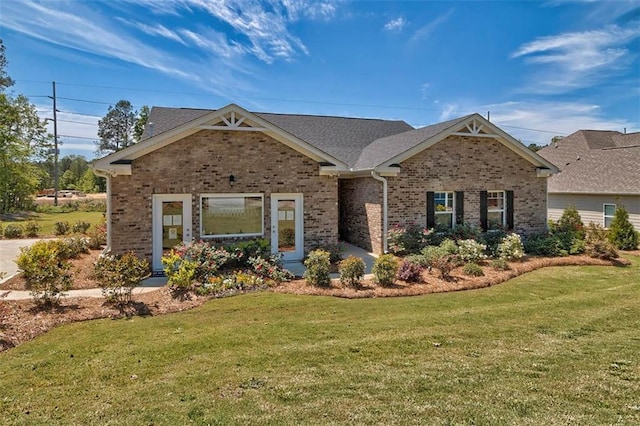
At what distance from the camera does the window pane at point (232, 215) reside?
40.1 feet

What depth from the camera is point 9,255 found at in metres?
14.5

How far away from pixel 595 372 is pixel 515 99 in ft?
96.3

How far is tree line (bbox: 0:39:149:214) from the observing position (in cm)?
3128

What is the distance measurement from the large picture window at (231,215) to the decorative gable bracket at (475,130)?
841 cm

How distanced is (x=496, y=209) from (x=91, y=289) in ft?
48.8

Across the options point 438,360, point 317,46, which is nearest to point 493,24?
point 317,46

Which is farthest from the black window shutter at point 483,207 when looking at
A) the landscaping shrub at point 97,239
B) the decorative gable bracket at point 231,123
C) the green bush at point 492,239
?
the landscaping shrub at point 97,239

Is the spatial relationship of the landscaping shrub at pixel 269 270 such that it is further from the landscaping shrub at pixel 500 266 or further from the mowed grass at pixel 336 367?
the landscaping shrub at pixel 500 266

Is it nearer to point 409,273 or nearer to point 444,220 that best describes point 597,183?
point 444,220

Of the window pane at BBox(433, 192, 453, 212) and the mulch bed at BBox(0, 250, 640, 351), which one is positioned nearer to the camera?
the mulch bed at BBox(0, 250, 640, 351)

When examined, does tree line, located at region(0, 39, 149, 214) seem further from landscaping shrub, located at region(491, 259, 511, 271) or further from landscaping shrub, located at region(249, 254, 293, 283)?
landscaping shrub, located at region(491, 259, 511, 271)

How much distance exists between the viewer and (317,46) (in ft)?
58.5

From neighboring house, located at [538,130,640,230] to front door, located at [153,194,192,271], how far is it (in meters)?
19.5

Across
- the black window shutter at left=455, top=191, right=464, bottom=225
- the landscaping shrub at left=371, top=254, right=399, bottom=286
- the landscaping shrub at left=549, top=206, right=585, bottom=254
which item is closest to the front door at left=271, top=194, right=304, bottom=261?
the landscaping shrub at left=371, top=254, right=399, bottom=286
